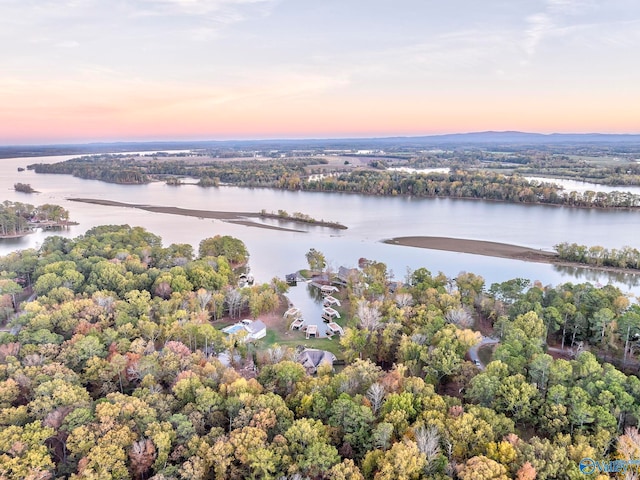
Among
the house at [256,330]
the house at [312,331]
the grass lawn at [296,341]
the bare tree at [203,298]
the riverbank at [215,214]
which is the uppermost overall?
the riverbank at [215,214]

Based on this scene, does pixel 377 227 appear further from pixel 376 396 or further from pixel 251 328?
pixel 376 396

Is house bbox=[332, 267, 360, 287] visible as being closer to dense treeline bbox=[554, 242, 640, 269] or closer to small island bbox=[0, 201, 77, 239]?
dense treeline bbox=[554, 242, 640, 269]

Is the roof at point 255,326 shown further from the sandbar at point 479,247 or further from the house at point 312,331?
the sandbar at point 479,247

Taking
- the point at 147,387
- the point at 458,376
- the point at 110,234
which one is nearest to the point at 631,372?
the point at 458,376

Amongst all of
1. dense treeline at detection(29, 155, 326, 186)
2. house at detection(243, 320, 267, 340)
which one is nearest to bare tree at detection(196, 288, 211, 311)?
house at detection(243, 320, 267, 340)

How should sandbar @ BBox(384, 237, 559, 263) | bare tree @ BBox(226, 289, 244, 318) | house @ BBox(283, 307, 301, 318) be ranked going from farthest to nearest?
sandbar @ BBox(384, 237, 559, 263) < house @ BBox(283, 307, 301, 318) < bare tree @ BBox(226, 289, 244, 318)

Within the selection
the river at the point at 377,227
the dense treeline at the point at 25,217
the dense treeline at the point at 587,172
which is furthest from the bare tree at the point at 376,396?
the dense treeline at the point at 587,172

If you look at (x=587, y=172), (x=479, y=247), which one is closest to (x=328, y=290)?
(x=479, y=247)
